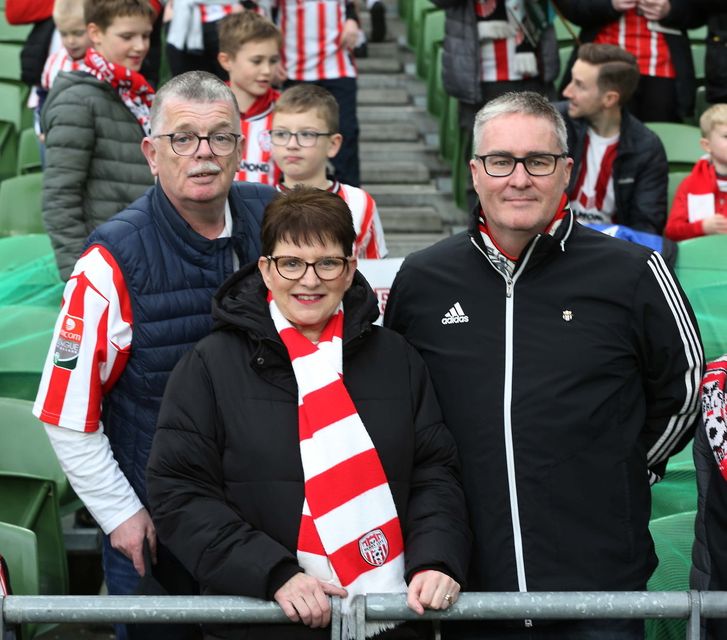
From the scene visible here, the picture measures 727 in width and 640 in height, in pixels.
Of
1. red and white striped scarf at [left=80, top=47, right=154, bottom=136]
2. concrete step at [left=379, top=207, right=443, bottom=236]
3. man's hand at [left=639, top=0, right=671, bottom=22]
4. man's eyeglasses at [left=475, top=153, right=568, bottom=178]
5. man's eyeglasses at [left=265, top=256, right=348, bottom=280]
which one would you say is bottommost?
concrete step at [left=379, top=207, right=443, bottom=236]

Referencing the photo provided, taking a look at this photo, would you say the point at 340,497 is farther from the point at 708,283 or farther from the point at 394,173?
the point at 394,173

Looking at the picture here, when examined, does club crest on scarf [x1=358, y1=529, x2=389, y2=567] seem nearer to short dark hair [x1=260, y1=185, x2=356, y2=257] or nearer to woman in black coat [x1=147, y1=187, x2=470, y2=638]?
woman in black coat [x1=147, y1=187, x2=470, y2=638]

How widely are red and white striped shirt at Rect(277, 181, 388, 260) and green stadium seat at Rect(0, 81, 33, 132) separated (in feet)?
12.9

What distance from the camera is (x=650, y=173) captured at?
5809 millimetres

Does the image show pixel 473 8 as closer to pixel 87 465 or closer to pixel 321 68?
pixel 321 68

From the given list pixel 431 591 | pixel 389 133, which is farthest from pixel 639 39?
pixel 431 591

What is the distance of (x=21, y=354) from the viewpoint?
16.1 feet

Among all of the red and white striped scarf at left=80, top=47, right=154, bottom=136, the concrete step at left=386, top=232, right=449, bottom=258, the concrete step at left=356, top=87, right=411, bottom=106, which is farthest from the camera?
the concrete step at left=356, top=87, right=411, bottom=106

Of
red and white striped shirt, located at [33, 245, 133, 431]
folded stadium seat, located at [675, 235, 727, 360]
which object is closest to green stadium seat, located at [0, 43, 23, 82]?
folded stadium seat, located at [675, 235, 727, 360]

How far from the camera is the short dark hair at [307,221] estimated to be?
9.70ft

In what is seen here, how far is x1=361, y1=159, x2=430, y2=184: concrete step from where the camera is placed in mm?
8016

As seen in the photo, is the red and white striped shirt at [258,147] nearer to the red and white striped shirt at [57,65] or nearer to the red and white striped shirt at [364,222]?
the red and white striped shirt at [364,222]

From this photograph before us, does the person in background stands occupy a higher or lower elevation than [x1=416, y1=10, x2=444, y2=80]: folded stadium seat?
lower

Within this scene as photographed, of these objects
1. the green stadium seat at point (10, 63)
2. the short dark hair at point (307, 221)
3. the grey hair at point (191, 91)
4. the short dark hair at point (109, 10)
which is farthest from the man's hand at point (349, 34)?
the short dark hair at point (307, 221)
